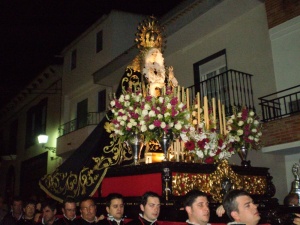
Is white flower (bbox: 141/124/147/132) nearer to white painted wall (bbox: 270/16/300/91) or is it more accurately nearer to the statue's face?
the statue's face

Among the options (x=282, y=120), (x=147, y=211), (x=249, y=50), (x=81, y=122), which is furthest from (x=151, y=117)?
(x=81, y=122)

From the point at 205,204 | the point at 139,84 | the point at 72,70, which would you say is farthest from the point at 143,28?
the point at 72,70

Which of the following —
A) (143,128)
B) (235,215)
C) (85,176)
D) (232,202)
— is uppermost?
(143,128)

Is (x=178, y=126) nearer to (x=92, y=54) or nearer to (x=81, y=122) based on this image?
(x=92, y=54)

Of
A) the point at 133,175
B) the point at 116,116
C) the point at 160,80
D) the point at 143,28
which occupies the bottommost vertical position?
the point at 133,175

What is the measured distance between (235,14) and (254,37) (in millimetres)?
760

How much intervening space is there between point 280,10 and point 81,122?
9.68 meters

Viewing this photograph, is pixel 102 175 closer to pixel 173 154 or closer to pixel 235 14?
pixel 173 154

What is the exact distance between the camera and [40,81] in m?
19.3

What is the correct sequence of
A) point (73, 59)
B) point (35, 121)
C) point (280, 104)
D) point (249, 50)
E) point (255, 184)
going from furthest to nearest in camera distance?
point (35, 121)
point (73, 59)
point (249, 50)
point (280, 104)
point (255, 184)

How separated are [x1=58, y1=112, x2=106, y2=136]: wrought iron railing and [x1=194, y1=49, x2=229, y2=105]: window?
15.7 ft

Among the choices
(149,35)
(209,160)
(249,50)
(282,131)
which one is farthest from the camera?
(249,50)

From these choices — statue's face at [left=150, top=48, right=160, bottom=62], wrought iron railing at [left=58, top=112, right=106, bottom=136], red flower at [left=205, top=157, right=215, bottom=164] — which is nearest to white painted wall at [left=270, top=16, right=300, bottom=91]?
statue's face at [left=150, top=48, right=160, bottom=62]

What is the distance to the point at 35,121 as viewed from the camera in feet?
65.9
